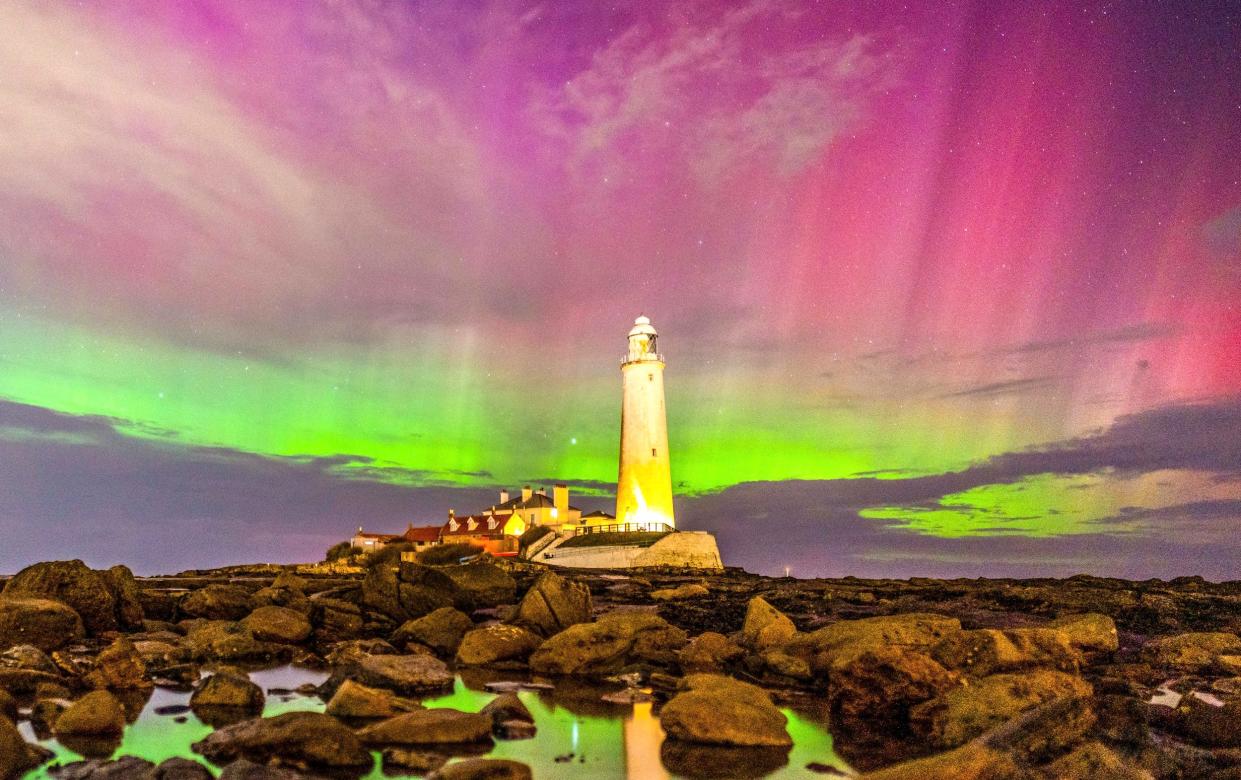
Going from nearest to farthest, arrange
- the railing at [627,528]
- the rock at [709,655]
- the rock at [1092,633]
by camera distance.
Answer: the rock at [709,655] < the rock at [1092,633] < the railing at [627,528]

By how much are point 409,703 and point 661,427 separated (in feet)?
166

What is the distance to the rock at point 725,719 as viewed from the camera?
8.44 m

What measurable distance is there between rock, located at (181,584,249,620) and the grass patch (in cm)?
3099


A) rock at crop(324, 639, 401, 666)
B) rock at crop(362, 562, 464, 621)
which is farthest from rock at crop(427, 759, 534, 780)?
rock at crop(362, 562, 464, 621)

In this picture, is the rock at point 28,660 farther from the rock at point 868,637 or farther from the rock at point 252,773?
the rock at point 868,637

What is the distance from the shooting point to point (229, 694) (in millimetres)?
9875

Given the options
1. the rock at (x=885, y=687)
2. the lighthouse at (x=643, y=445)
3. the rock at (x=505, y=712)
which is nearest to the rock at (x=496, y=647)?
the rock at (x=505, y=712)

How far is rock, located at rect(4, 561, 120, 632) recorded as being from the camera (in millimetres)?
15883

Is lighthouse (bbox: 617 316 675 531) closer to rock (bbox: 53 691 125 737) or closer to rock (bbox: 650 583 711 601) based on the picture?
rock (bbox: 650 583 711 601)

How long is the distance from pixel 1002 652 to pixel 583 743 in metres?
5.74

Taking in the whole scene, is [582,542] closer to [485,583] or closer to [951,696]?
[485,583]

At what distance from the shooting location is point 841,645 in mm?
12180

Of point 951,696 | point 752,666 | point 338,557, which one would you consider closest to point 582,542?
point 338,557

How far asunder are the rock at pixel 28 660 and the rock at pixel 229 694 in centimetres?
257
